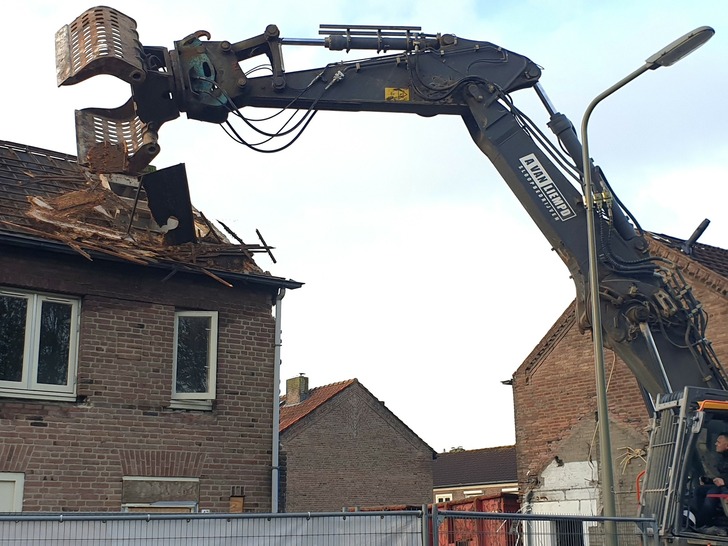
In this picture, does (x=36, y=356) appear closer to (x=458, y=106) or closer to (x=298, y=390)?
(x=458, y=106)

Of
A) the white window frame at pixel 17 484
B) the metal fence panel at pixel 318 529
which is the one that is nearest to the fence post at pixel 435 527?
the metal fence panel at pixel 318 529

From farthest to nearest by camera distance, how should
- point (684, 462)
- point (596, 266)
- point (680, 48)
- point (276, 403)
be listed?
point (276, 403) < point (680, 48) < point (596, 266) < point (684, 462)

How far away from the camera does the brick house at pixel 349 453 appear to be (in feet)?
133

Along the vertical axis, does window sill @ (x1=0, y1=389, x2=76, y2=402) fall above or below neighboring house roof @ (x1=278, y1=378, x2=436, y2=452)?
below

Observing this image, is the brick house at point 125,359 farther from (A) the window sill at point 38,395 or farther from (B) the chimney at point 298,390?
(B) the chimney at point 298,390

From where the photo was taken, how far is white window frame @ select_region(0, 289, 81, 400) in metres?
12.7

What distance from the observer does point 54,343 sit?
13.3 meters

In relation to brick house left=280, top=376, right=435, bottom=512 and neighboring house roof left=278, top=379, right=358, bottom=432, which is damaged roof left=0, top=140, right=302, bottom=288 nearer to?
brick house left=280, top=376, right=435, bottom=512

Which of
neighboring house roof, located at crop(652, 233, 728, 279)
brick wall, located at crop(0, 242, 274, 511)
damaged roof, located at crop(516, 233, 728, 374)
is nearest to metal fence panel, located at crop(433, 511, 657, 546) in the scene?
brick wall, located at crop(0, 242, 274, 511)

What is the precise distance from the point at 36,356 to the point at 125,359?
1247mm

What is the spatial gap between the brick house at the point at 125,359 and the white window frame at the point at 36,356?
19 millimetres

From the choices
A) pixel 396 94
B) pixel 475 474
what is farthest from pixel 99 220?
pixel 475 474

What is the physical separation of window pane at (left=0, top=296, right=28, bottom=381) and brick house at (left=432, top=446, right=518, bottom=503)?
37.1 m


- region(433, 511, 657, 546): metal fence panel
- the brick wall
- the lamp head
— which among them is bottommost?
region(433, 511, 657, 546): metal fence panel
